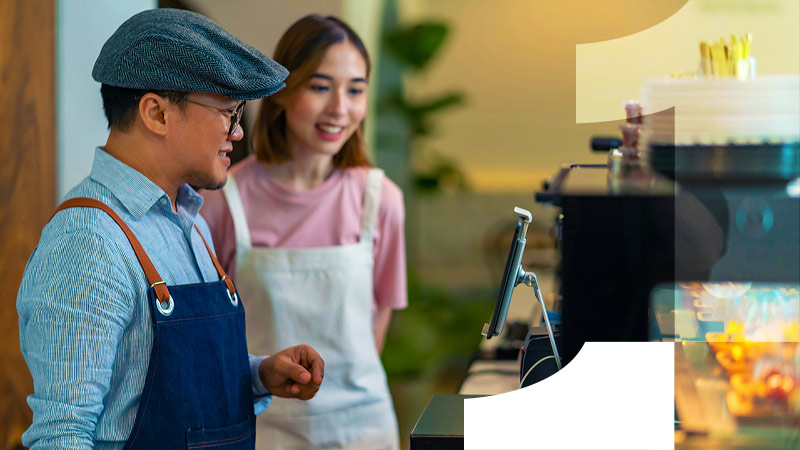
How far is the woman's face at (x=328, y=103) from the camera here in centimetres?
200

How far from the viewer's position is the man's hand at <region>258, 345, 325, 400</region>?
1454mm

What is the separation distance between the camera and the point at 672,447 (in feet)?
3.36

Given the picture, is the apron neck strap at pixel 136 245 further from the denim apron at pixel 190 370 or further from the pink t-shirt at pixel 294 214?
the pink t-shirt at pixel 294 214

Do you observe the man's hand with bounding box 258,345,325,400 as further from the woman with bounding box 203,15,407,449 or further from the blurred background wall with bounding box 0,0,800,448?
the blurred background wall with bounding box 0,0,800,448

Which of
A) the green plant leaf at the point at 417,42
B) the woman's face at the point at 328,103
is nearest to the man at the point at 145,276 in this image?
the woman's face at the point at 328,103

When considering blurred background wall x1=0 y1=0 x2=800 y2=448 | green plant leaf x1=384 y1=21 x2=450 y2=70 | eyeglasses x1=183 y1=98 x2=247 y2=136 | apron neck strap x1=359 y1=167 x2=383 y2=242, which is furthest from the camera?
green plant leaf x1=384 y1=21 x2=450 y2=70

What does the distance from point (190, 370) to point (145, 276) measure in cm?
17

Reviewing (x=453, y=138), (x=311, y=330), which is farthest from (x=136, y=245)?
(x=453, y=138)

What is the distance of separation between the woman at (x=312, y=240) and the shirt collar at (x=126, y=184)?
72cm

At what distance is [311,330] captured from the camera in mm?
2008

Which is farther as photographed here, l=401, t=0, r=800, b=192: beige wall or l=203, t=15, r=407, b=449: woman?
l=401, t=0, r=800, b=192: beige wall

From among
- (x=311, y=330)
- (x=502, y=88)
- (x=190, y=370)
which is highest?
(x=502, y=88)
